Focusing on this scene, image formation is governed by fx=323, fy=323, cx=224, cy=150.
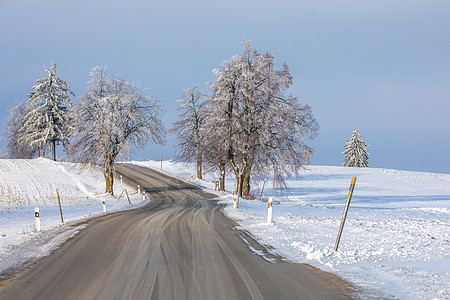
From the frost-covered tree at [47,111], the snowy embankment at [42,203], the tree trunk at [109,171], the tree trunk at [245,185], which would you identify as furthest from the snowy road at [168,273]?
the frost-covered tree at [47,111]

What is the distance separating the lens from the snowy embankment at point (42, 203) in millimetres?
9094

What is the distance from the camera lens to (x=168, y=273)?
639cm

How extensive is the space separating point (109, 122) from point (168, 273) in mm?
25177

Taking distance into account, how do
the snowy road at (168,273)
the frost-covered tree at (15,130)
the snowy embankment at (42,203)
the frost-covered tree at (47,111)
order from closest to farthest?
1. the snowy road at (168,273)
2. the snowy embankment at (42,203)
3. the frost-covered tree at (47,111)
4. the frost-covered tree at (15,130)

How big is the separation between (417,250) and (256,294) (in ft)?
17.9

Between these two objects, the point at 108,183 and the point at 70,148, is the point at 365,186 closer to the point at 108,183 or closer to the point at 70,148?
the point at 108,183

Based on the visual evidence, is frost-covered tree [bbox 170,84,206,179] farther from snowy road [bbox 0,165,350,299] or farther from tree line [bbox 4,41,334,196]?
snowy road [bbox 0,165,350,299]

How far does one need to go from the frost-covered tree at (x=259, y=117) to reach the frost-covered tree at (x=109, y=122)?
8.58m

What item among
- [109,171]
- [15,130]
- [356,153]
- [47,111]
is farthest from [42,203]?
[356,153]

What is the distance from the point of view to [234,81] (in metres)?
25.9

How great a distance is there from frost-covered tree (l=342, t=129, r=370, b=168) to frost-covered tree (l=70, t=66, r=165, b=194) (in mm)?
52730

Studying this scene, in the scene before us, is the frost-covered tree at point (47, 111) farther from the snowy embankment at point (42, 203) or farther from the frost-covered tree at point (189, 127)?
the frost-covered tree at point (189, 127)

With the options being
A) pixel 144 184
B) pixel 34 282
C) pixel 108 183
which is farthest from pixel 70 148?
pixel 34 282

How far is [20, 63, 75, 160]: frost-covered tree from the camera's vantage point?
45.8 metres
